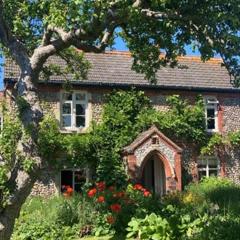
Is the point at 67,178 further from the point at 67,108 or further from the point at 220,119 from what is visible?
the point at 220,119

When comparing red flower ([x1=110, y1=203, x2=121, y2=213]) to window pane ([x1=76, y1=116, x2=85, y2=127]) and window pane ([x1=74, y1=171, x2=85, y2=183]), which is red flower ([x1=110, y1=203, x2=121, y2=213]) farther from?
window pane ([x1=76, y1=116, x2=85, y2=127])

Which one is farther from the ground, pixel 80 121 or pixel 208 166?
pixel 80 121

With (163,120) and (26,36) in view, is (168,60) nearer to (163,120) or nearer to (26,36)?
(26,36)

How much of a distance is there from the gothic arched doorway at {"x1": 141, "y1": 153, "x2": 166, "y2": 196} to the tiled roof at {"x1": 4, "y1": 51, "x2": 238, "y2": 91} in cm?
414

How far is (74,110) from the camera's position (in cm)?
2781

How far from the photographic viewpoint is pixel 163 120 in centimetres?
2850

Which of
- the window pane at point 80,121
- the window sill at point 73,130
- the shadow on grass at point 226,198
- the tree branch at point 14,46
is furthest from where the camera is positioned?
the window pane at point 80,121

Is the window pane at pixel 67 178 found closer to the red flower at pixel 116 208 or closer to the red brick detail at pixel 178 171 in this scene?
the red brick detail at pixel 178 171

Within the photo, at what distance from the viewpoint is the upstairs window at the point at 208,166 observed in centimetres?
2984

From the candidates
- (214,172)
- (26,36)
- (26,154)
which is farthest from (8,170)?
(214,172)

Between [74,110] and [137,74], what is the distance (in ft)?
14.8

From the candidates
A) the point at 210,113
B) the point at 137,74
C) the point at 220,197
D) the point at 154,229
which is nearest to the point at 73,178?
the point at 137,74

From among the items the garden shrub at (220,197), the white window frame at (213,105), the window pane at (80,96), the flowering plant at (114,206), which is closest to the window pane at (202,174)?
the garden shrub at (220,197)

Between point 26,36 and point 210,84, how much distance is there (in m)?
16.4
